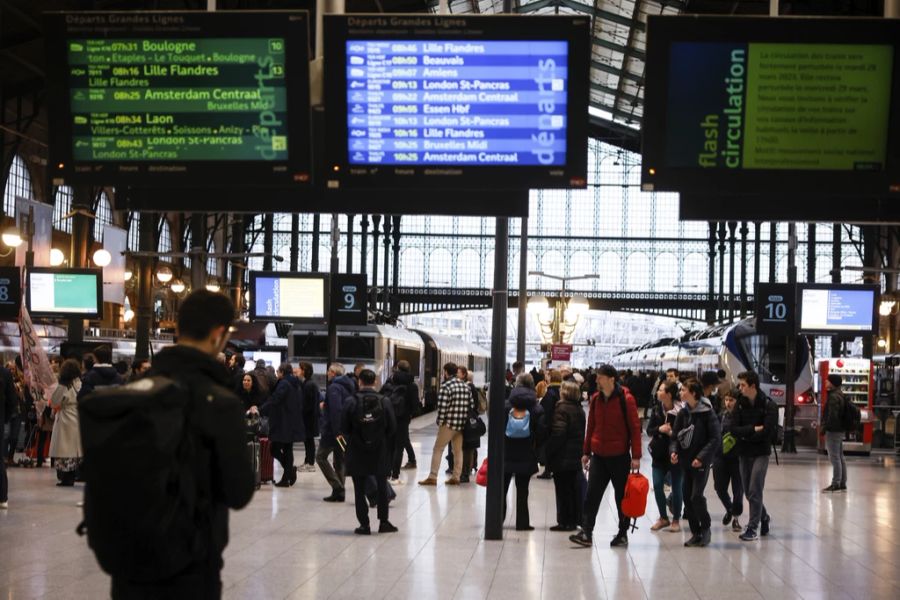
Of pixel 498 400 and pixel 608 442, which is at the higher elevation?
pixel 498 400

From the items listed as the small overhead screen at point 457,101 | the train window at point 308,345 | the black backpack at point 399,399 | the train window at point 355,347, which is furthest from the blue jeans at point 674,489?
the train window at point 308,345

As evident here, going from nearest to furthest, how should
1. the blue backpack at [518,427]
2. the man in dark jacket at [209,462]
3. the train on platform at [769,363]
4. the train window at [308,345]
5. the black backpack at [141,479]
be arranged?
→ the black backpack at [141,479], the man in dark jacket at [209,462], the blue backpack at [518,427], the train on platform at [769,363], the train window at [308,345]

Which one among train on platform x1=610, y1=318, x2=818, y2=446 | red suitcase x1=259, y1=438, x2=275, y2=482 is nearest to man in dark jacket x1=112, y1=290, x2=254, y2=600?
red suitcase x1=259, y1=438, x2=275, y2=482

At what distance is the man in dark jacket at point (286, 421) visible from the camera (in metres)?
17.7

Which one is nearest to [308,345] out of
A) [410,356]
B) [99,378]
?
[410,356]

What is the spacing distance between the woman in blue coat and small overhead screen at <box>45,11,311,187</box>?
30.8 feet

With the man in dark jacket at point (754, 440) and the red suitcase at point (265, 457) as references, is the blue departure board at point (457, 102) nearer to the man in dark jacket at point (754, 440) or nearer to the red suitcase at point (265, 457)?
the man in dark jacket at point (754, 440)

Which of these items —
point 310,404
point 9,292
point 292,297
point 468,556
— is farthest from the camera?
point 292,297

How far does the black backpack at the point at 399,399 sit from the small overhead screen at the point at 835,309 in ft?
41.5

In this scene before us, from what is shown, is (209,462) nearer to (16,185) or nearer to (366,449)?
(366,449)

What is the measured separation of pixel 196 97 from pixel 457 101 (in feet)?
5.77

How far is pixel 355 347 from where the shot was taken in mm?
36719

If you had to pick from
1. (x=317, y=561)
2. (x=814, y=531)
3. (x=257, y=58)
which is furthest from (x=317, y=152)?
(x=814, y=531)

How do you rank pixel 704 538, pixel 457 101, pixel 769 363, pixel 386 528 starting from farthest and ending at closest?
pixel 769 363
pixel 386 528
pixel 704 538
pixel 457 101
